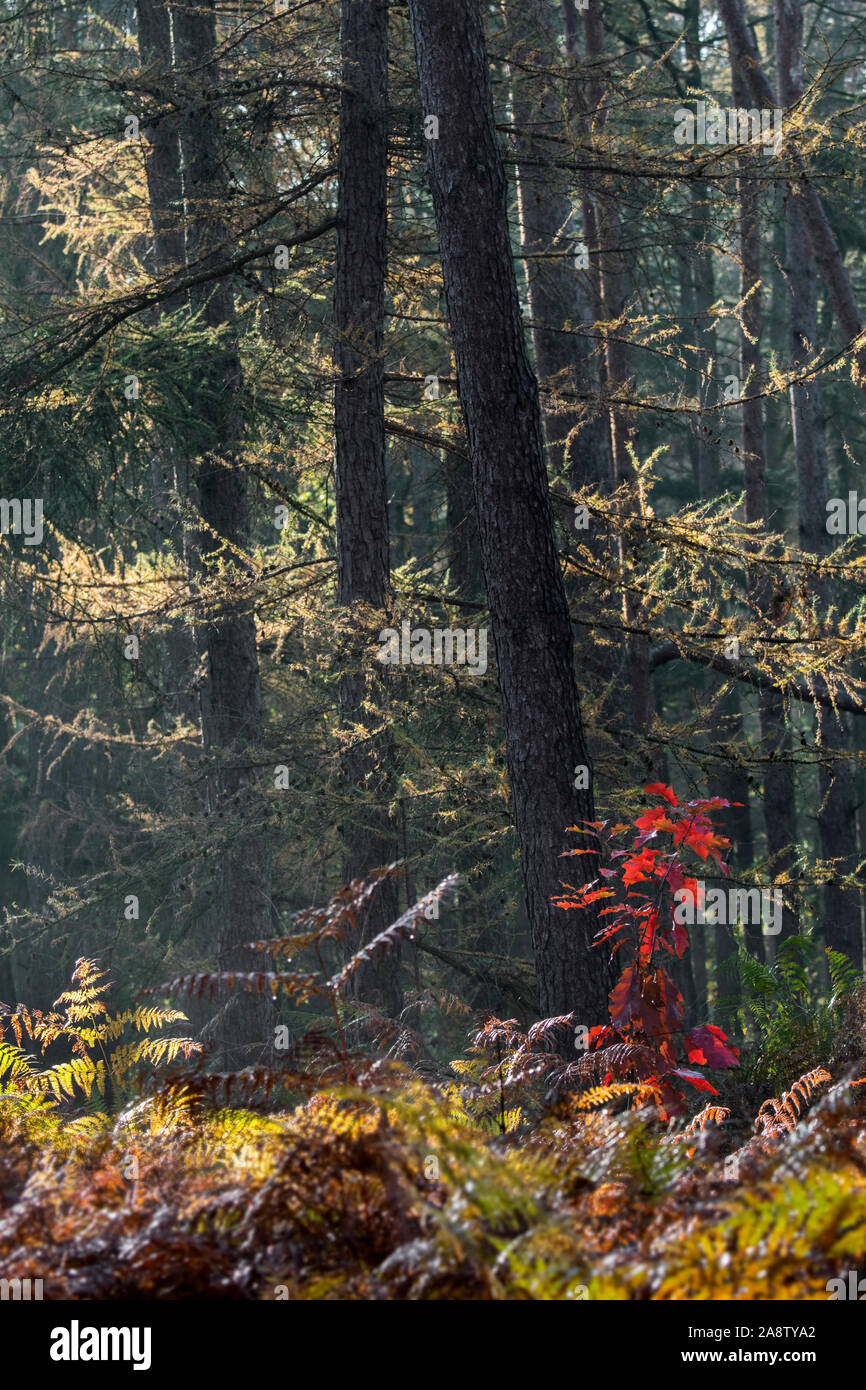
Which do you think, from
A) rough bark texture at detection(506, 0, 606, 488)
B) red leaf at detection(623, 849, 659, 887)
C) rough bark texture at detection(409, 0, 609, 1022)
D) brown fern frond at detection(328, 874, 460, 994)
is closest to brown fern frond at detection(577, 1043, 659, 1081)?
red leaf at detection(623, 849, 659, 887)

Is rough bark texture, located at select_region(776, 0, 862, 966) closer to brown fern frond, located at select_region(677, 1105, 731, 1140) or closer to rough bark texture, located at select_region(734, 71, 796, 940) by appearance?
rough bark texture, located at select_region(734, 71, 796, 940)

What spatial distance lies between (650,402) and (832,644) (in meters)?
2.08

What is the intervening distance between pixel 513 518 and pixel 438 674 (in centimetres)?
222

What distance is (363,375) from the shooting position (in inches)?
342

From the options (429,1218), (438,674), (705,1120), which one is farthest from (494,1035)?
(438,674)

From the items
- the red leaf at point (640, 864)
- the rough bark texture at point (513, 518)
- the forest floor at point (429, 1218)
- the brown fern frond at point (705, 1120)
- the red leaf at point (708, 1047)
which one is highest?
the rough bark texture at point (513, 518)

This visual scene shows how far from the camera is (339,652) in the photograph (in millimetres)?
8414

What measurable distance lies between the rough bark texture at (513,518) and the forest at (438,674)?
0.02 m

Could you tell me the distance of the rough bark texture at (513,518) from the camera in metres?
6.34

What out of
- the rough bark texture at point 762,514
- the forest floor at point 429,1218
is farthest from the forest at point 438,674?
the rough bark texture at point 762,514

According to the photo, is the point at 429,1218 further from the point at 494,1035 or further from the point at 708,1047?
the point at 708,1047

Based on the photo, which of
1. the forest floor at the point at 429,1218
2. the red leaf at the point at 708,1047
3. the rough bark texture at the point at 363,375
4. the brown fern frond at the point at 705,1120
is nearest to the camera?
the forest floor at the point at 429,1218

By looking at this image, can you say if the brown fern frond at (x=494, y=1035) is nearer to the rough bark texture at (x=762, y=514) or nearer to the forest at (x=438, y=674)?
the forest at (x=438, y=674)

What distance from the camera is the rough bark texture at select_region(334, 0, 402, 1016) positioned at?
8.67m
